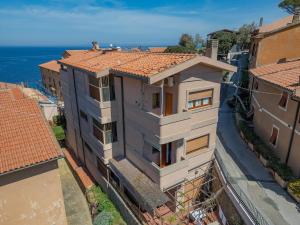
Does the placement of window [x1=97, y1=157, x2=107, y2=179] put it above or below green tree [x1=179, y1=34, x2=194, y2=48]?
below

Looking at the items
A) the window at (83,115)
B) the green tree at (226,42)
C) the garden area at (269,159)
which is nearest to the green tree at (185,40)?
the green tree at (226,42)

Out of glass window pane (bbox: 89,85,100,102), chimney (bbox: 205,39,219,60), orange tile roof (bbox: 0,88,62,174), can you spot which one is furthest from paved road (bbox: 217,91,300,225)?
orange tile roof (bbox: 0,88,62,174)

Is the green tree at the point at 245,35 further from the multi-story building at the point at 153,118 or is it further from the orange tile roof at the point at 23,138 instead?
the orange tile roof at the point at 23,138

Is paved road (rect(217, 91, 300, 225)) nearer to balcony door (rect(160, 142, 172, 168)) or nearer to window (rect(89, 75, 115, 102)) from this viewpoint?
balcony door (rect(160, 142, 172, 168))

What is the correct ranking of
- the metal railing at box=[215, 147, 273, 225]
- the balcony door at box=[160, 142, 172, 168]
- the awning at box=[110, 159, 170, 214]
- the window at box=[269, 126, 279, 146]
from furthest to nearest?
the window at box=[269, 126, 279, 146]
the balcony door at box=[160, 142, 172, 168]
the awning at box=[110, 159, 170, 214]
the metal railing at box=[215, 147, 273, 225]

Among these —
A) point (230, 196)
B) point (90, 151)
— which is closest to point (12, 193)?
point (90, 151)

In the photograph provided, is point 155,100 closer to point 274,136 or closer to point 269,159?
point 269,159

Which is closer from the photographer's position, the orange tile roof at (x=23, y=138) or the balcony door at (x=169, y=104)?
the orange tile roof at (x=23, y=138)
